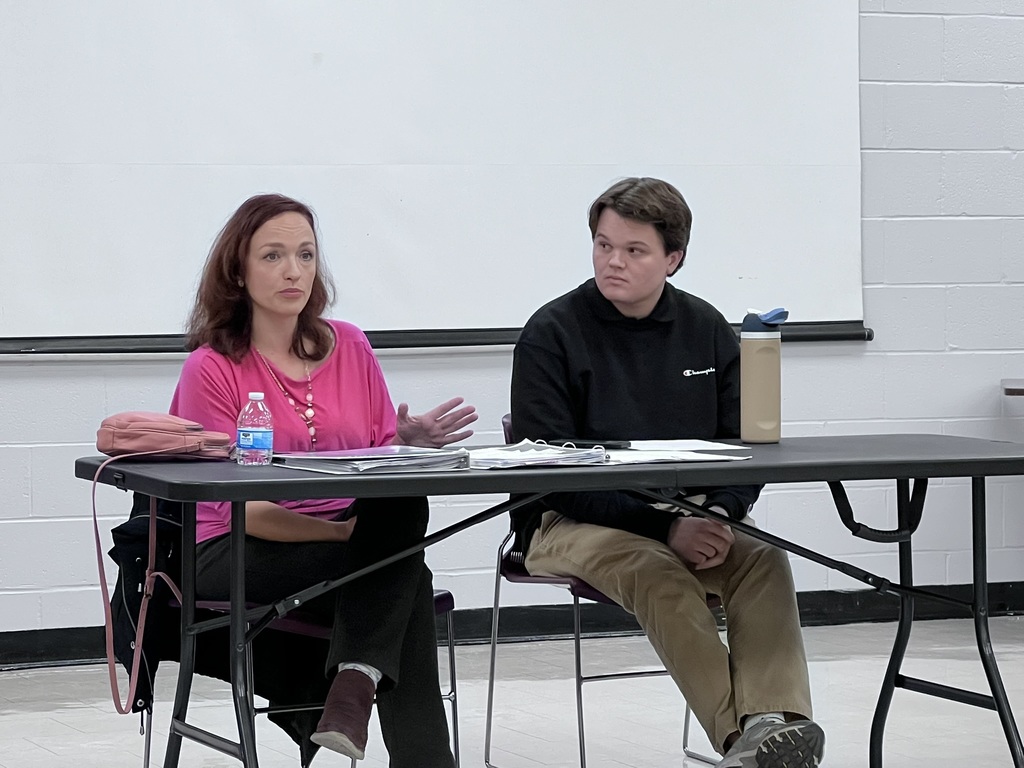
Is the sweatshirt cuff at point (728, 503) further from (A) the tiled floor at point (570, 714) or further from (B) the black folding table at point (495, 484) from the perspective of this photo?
(A) the tiled floor at point (570, 714)

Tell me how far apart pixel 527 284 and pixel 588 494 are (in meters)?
1.65

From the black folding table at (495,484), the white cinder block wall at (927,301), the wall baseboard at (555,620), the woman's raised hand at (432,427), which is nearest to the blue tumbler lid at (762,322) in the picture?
the black folding table at (495,484)

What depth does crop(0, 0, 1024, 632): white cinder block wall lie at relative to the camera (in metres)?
4.29

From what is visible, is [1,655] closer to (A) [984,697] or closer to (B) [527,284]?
(B) [527,284]

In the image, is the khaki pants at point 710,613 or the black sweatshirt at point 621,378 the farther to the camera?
the black sweatshirt at point 621,378

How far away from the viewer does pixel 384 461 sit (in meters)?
1.95

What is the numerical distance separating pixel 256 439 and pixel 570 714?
1505 mm

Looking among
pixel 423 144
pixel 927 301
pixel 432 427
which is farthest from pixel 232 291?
pixel 927 301

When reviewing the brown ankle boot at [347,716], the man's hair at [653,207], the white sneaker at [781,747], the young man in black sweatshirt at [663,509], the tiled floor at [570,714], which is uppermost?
the man's hair at [653,207]

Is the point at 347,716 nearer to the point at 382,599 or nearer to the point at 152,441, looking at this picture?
the point at 382,599

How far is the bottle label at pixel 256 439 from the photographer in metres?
2.08

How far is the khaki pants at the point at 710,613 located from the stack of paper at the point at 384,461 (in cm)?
48

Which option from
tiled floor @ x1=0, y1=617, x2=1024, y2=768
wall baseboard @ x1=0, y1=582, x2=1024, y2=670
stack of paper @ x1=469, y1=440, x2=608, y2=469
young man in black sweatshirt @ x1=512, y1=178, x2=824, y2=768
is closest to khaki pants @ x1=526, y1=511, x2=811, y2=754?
young man in black sweatshirt @ x1=512, y1=178, x2=824, y2=768

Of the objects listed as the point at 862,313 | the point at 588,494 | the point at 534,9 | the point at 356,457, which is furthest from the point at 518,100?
the point at 356,457
